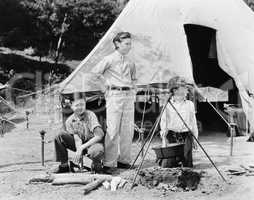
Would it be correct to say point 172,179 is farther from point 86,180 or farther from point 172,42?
point 172,42

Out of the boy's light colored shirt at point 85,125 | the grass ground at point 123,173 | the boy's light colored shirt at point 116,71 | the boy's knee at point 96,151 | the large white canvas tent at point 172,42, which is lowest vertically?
the grass ground at point 123,173

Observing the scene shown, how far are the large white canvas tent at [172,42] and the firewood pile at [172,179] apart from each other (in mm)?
3019

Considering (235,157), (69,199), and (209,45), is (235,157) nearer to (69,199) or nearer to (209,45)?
(69,199)

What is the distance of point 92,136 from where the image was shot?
5.40 meters

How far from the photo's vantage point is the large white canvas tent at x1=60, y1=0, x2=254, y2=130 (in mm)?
8164

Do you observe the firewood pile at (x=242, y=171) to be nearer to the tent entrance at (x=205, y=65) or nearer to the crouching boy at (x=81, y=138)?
the crouching boy at (x=81, y=138)

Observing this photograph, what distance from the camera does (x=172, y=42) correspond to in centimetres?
847

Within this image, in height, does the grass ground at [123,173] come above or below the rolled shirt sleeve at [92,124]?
below

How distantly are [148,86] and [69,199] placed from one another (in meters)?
3.95

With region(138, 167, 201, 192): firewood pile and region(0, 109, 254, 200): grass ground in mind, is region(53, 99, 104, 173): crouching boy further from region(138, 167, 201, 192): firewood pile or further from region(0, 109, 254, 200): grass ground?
region(138, 167, 201, 192): firewood pile

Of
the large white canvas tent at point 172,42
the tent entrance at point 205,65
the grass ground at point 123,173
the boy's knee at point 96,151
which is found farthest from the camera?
the tent entrance at point 205,65

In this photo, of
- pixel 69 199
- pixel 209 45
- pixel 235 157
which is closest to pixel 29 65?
pixel 209 45

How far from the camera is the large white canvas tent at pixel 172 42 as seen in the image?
8.16m

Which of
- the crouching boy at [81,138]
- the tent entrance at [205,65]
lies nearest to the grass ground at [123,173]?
the crouching boy at [81,138]
